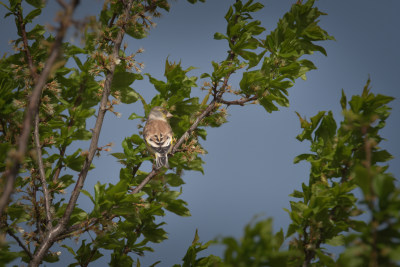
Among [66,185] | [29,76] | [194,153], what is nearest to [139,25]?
[29,76]

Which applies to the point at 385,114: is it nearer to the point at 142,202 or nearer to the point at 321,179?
the point at 321,179

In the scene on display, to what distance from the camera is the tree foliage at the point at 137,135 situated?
197cm

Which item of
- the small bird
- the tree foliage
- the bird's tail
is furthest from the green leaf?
the bird's tail

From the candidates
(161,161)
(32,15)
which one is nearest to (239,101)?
(161,161)

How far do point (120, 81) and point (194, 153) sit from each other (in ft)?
2.61

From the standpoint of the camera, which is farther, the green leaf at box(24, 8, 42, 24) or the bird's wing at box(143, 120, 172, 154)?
the bird's wing at box(143, 120, 172, 154)

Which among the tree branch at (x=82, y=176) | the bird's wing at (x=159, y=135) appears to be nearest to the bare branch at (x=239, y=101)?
the tree branch at (x=82, y=176)

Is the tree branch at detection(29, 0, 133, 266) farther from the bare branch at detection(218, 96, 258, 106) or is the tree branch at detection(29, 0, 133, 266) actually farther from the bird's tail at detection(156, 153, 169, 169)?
the bare branch at detection(218, 96, 258, 106)

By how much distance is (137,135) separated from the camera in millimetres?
2684

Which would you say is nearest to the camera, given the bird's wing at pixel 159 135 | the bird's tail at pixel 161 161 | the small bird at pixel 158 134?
the bird's tail at pixel 161 161

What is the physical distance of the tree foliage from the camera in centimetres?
197

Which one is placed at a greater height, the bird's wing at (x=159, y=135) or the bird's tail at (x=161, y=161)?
the bird's wing at (x=159, y=135)

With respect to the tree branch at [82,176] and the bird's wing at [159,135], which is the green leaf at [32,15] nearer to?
the tree branch at [82,176]

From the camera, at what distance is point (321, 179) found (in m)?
2.08
